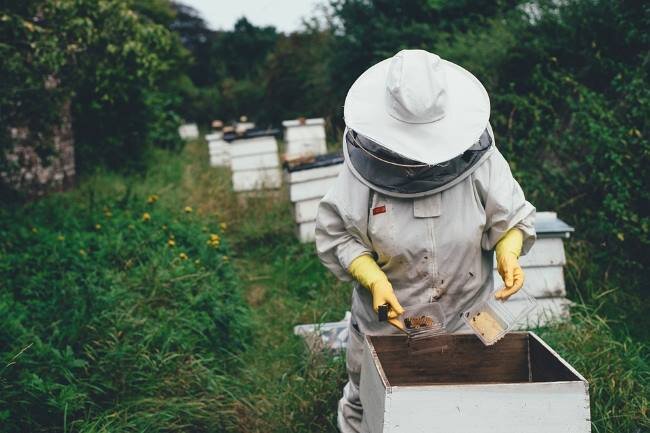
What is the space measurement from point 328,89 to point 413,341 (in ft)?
32.7

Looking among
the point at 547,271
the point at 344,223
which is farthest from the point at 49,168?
the point at 344,223

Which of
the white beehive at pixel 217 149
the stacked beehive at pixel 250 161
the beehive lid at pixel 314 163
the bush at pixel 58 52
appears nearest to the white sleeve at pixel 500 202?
the bush at pixel 58 52

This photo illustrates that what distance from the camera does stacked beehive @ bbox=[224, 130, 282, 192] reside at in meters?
8.01

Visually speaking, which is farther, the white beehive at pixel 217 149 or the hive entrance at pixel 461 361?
the white beehive at pixel 217 149

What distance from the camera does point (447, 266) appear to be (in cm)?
247

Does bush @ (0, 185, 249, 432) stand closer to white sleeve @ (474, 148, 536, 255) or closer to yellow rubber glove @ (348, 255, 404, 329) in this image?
yellow rubber glove @ (348, 255, 404, 329)

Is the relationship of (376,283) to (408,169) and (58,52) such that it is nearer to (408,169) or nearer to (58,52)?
(408,169)

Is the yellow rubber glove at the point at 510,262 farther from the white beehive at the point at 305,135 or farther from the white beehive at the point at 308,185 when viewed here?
the white beehive at the point at 305,135

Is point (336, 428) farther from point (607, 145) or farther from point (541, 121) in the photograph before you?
point (541, 121)

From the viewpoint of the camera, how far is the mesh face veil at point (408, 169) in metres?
2.34

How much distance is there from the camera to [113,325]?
3.55m

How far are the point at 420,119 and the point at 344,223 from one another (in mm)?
527

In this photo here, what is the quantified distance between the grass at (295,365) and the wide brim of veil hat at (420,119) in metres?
1.48

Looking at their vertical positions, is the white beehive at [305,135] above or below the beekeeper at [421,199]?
below
